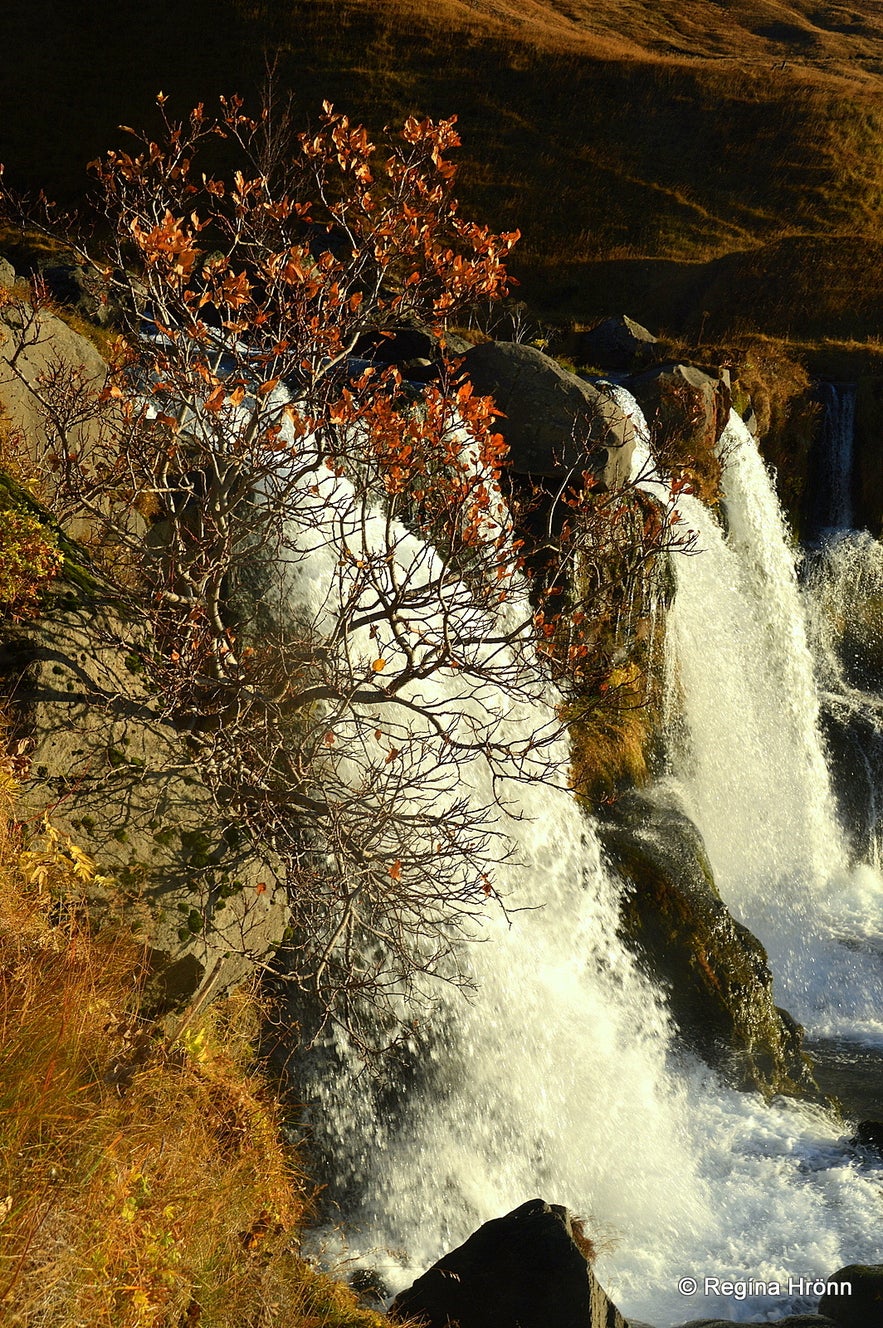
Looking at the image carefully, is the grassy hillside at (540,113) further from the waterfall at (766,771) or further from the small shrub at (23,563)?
the small shrub at (23,563)

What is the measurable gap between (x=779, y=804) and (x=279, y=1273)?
440 inches

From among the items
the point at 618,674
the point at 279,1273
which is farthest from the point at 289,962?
the point at 618,674

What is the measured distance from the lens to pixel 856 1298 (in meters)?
6.61

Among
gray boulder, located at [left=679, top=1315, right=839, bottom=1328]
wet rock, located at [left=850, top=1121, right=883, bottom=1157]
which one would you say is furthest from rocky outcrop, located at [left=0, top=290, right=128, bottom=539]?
wet rock, located at [left=850, top=1121, right=883, bottom=1157]

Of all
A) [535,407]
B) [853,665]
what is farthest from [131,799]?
[853,665]

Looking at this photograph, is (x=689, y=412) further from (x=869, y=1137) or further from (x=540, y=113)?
(x=540, y=113)

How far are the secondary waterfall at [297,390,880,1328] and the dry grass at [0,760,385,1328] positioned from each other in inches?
38.9

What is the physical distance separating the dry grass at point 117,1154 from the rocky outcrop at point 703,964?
4666 millimetres

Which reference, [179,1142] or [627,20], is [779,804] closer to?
[179,1142]

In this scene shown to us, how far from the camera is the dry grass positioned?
3.27 meters

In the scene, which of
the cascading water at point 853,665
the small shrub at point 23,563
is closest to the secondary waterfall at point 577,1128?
the small shrub at point 23,563

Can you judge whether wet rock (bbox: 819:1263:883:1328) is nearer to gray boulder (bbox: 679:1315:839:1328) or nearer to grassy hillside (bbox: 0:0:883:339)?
gray boulder (bbox: 679:1315:839:1328)

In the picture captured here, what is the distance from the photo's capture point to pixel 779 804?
1416 cm

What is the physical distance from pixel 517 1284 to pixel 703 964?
4.73m
